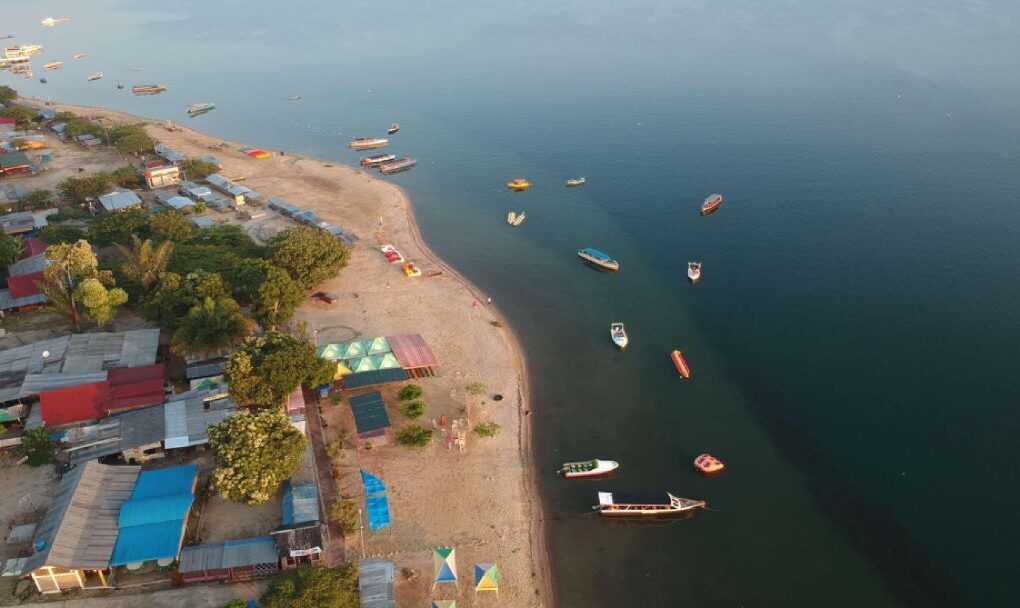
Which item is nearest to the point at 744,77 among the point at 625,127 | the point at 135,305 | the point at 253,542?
the point at 625,127

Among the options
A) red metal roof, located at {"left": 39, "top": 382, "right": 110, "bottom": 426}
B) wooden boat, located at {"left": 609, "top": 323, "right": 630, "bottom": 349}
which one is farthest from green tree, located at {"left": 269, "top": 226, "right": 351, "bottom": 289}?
wooden boat, located at {"left": 609, "top": 323, "right": 630, "bottom": 349}

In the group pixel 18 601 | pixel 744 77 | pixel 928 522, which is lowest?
pixel 18 601

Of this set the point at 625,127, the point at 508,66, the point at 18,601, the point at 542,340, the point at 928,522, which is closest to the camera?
the point at 18,601

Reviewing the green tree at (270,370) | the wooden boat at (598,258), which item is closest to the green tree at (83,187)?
the green tree at (270,370)

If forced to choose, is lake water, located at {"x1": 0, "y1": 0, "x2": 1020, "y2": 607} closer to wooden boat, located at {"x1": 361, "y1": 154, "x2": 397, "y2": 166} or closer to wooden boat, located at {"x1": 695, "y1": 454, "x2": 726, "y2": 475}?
wooden boat, located at {"x1": 695, "y1": 454, "x2": 726, "y2": 475}

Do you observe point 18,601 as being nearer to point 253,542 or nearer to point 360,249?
point 253,542

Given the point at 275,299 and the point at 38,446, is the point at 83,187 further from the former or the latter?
the point at 38,446

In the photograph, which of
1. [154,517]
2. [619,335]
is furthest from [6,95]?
[619,335]
